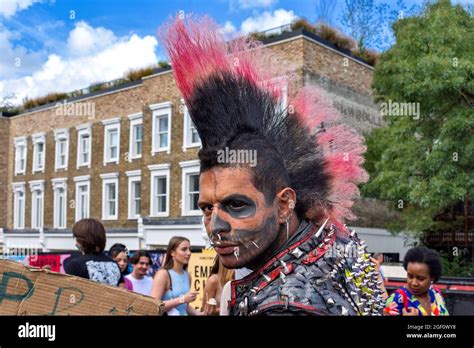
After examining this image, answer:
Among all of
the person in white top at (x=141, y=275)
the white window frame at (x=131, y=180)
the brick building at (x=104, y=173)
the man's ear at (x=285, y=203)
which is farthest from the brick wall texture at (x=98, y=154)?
the man's ear at (x=285, y=203)

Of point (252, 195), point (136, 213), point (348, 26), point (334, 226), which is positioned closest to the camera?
point (252, 195)

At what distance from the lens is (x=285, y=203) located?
134cm

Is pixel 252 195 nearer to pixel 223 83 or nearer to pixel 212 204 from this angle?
pixel 212 204

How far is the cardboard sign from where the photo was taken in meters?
1.37

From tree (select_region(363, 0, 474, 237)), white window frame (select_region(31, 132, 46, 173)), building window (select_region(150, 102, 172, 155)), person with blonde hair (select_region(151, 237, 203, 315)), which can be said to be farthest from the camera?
white window frame (select_region(31, 132, 46, 173))

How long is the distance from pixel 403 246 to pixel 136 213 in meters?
Answer: 6.67

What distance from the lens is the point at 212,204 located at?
1303 millimetres

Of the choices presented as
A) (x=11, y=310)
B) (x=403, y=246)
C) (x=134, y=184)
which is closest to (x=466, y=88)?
(x=403, y=246)

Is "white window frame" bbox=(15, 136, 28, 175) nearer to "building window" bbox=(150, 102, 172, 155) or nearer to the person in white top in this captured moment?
"building window" bbox=(150, 102, 172, 155)

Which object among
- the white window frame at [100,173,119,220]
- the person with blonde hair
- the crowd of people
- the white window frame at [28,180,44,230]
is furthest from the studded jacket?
the white window frame at [28,180,44,230]

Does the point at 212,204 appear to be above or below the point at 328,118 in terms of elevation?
below

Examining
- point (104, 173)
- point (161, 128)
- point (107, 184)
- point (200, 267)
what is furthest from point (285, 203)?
point (104, 173)

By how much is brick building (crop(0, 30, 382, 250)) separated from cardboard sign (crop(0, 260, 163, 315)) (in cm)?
952

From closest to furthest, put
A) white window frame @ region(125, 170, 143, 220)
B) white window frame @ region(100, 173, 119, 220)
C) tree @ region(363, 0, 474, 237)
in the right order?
1. tree @ region(363, 0, 474, 237)
2. white window frame @ region(125, 170, 143, 220)
3. white window frame @ region(100, 173, 119, 220)
